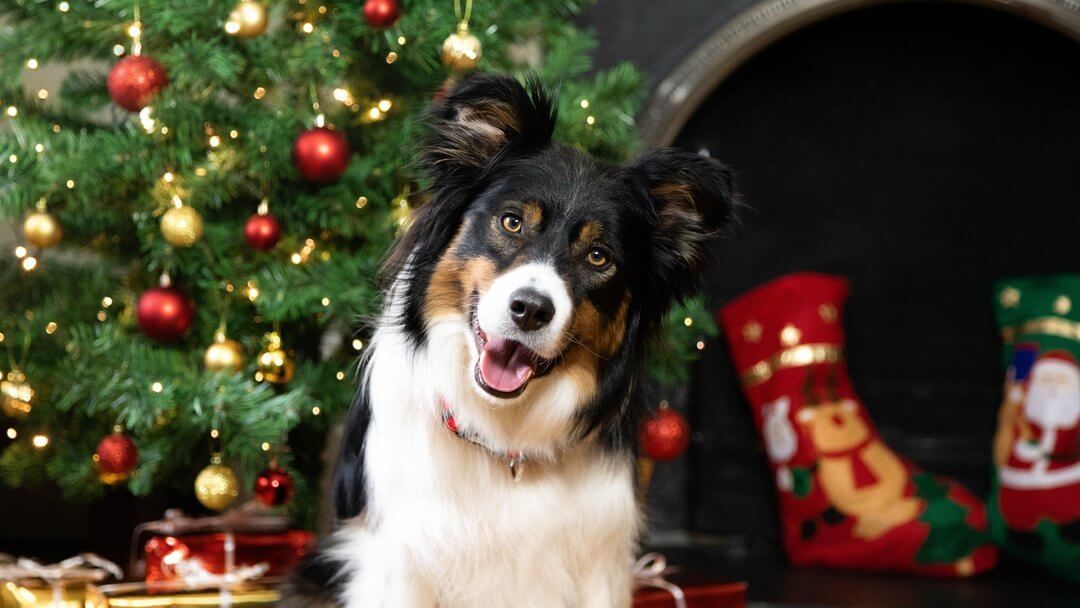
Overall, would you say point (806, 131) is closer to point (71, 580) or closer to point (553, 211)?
point (553, 211)

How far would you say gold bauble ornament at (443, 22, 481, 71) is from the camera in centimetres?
220

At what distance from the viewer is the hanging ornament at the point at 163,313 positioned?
86.8 inches

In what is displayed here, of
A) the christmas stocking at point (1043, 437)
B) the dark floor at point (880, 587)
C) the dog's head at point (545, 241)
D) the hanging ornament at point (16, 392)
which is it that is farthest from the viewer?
the christmas stocking at point (1043, 437)

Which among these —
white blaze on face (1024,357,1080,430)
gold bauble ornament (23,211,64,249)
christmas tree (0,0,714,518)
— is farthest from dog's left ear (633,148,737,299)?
white blaze on face (1024,357,1080,430)

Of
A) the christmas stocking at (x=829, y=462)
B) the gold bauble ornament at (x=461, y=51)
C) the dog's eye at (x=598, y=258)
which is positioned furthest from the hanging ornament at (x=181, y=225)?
the christmas stocking at (x=829, y=462)

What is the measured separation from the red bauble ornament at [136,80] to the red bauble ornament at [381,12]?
433mm

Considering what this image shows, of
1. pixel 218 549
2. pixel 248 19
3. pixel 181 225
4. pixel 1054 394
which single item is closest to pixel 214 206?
pixel 181 225

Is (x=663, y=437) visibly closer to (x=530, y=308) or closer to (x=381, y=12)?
(x=530, y=308)

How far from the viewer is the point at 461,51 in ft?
7.23

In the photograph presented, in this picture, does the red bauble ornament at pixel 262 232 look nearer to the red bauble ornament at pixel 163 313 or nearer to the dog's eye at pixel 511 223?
the red bauble ornament at pixel 163 313

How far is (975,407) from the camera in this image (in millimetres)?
3271

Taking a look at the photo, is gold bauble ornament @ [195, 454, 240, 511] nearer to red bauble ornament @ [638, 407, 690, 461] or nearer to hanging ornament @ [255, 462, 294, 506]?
hanging ornament @ [255, 462, 294, 506]

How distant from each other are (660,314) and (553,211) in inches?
11.7

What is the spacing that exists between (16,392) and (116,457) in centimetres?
30
